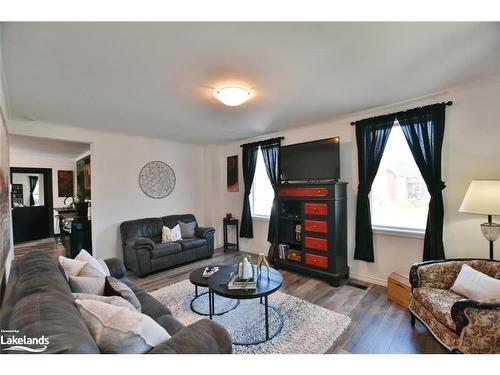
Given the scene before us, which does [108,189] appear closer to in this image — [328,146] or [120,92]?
[120,92]

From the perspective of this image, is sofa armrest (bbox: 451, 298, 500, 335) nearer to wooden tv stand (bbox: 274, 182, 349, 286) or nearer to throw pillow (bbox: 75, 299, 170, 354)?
wooden tv stand (bbox: 274, 182, 349, 286)

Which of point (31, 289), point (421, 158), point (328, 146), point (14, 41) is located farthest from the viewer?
point (328, 146)

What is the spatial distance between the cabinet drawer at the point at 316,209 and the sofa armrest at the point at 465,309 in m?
1.68

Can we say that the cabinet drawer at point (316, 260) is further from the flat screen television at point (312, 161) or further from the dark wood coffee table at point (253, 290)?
the flat screen television at point (312, 161)

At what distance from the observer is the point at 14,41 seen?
4.98ft

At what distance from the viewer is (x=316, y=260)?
10.7 feet

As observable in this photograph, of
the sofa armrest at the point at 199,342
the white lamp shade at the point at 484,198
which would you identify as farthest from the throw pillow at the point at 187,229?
the white lamp shade at the point at 484,198

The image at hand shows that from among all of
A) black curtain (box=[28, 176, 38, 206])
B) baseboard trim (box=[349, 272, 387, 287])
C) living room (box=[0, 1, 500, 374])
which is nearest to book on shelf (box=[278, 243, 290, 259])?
living room (box=[0, 1, 500, 374])

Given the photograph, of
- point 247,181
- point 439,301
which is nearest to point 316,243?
point 439,301

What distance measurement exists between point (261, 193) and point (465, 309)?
3.42 metres

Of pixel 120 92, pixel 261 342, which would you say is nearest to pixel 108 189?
pixel 120 92

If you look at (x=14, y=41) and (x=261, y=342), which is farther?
(x=261, y=342)
